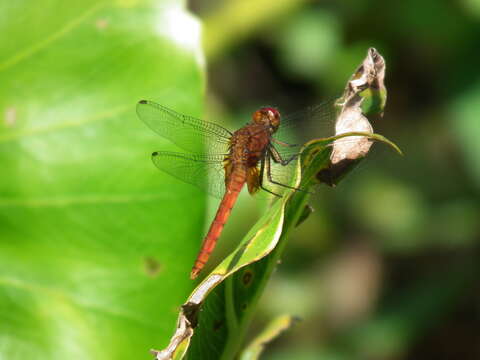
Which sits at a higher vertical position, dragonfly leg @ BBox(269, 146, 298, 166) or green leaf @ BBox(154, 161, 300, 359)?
dragonfly leg @ BBox(269, 146, 298, 166)

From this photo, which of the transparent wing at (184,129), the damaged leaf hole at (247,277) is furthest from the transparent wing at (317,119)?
the damaged leaf hole at (247,277)

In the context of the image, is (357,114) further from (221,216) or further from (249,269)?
(221,216)

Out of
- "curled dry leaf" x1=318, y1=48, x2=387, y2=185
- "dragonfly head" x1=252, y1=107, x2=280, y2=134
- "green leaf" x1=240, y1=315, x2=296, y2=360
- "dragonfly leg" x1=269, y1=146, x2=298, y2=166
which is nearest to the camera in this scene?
"curled dry leaf" x1=318, y1=48, x2=387, y2=185

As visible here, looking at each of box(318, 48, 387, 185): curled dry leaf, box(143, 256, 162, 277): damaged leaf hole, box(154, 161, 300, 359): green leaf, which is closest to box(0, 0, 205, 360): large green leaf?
box(143, 256, 162, 277): damaged leaf hole

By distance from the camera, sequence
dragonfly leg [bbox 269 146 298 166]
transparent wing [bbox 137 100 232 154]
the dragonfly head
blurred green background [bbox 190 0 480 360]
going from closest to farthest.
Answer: transparent wing [bbox 137 100 232 154], dragonfly leg [bbox 269 146 298 166], the dragonfly head, blurred green background [bbox 190 0 480 360]

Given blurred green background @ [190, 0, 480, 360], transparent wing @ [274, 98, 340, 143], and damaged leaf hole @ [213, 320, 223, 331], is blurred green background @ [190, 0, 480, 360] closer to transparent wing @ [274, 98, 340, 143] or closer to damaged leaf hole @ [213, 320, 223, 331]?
transparent wing @ [274, 98, 340, 143]

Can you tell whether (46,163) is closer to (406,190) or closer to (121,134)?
(121,134)

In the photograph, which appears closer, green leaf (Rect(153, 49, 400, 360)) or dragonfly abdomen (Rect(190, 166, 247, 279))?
green leaf (Rect(153, 49, 400, 360))

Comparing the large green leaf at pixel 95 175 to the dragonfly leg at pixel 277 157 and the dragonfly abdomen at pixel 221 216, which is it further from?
the dragonfly leg at pixel 277 157
